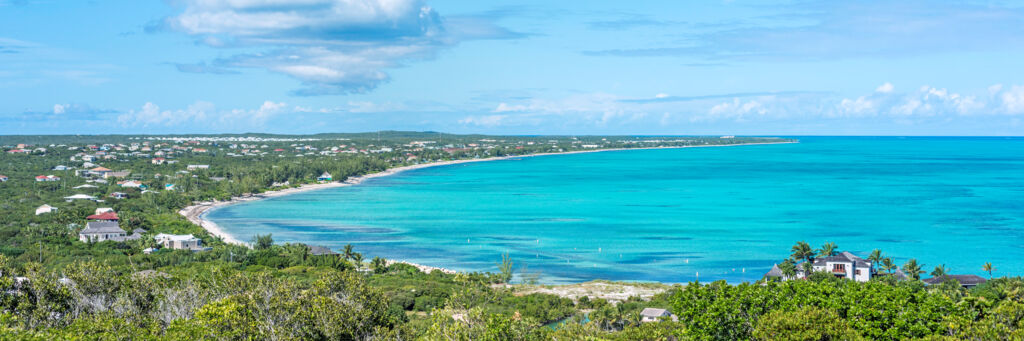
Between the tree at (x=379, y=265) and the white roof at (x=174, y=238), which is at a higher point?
the white roof at (x=174, y=238)

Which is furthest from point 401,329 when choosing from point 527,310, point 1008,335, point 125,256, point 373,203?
point 373,203

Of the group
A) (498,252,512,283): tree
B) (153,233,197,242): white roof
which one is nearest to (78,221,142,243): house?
(153,233,197,242): white roof

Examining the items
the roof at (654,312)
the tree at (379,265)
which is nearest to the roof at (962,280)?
the roof at (654,312)

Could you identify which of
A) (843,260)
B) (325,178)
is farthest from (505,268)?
(325,178)

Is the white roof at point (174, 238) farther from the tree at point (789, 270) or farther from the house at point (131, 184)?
the tree at point (789, 270)

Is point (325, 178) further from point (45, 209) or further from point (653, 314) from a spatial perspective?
point (653, 314)

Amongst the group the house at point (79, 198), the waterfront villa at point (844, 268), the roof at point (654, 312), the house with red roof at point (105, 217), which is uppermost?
the waterfront villa at point (844, 268)
